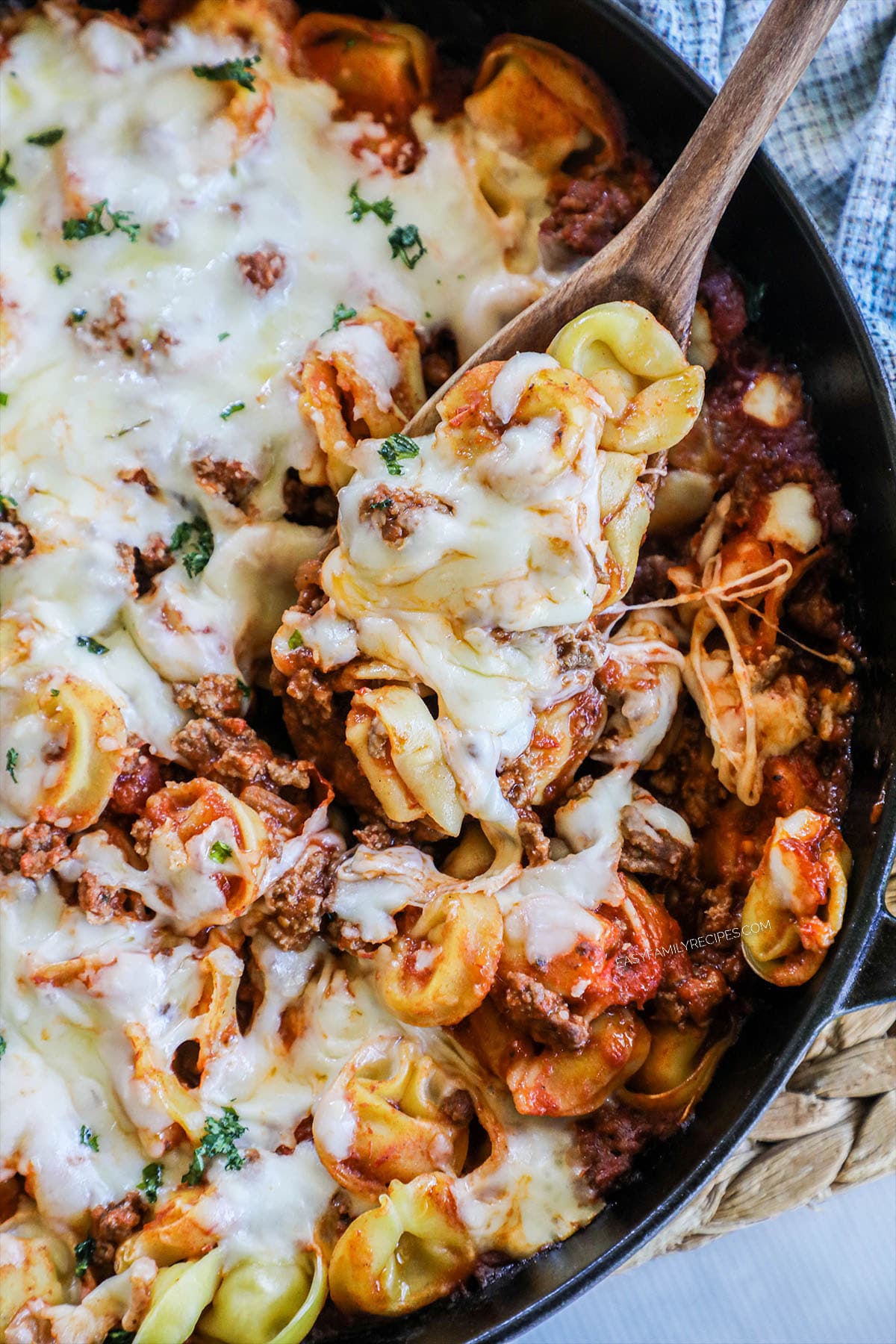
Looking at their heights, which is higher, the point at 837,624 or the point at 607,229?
the point at 607,229

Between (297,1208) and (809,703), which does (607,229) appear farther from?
(297,1208)

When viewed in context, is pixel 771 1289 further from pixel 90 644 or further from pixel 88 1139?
pixel 90 644

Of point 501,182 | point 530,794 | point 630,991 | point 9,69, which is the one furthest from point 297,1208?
point 9,69

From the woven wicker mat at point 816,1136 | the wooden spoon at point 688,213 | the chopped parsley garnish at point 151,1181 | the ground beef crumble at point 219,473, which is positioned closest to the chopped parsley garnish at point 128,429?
the ground beef crumble at point 219,473

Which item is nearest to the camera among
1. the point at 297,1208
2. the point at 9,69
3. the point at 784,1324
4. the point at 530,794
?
the point at 297,1208

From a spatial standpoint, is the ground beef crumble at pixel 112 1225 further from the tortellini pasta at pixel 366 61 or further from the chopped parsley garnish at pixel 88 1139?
the tortellini pasta at pixel 366 61

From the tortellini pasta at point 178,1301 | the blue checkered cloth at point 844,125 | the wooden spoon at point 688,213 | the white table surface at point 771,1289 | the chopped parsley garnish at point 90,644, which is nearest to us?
the tortellini pasta at point 178,1301
